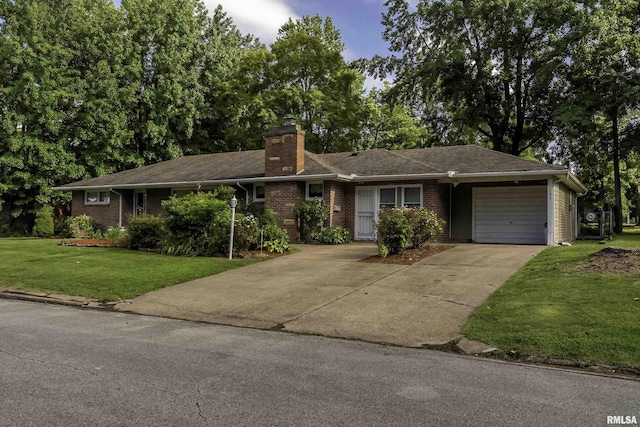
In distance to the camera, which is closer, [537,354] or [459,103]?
[537,354]

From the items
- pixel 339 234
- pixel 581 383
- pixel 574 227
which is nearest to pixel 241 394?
pixel 581 383

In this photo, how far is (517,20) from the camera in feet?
85.2

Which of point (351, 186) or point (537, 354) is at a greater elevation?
point (351, 186)

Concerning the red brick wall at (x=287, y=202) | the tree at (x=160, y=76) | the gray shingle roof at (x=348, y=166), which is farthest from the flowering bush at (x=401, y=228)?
the tree at (x=160, y=76)

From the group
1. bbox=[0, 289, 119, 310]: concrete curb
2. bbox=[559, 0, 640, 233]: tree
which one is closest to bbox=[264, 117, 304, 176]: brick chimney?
bbox=[0, 289, 119, 310]: concrete curb

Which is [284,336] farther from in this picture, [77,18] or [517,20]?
[77,18]

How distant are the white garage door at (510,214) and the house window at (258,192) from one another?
8.43 m

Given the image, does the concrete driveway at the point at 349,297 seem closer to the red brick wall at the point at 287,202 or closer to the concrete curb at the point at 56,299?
the concrete curb at the point at 56,299

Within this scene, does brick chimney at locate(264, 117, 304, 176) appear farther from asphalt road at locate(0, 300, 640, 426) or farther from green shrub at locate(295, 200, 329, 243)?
asphalt road at locate(0, 300, 640, 426)

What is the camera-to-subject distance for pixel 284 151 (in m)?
18.5

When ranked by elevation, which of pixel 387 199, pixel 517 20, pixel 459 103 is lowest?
pixel 387 199

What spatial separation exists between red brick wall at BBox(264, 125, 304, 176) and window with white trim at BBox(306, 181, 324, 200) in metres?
0.75

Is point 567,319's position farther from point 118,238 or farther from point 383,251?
point 118,238

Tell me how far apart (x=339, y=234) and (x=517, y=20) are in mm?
17355
